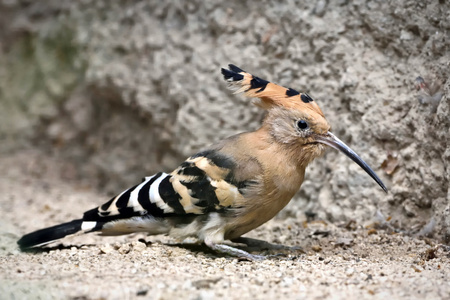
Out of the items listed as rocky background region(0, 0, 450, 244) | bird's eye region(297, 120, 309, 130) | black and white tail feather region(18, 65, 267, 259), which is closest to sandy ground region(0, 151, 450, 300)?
black and white tail feather region(18, 65, 267, 259)

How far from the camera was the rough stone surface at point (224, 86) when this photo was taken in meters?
3.84

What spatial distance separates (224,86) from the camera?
198 inches

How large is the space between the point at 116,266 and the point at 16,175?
12.6 feet

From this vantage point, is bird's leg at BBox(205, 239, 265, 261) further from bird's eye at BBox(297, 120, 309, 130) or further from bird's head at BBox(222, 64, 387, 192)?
bird's eye at BBox(297, 120, 309, 130)

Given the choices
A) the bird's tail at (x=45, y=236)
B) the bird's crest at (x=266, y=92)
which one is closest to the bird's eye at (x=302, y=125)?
the bird's crest at (x=266, y=92)

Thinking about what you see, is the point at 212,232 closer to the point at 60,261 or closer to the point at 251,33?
the point at 60,261

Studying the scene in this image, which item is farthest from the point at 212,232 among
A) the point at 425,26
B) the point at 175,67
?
the point at 175,67

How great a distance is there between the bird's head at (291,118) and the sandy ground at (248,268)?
60 centimetres

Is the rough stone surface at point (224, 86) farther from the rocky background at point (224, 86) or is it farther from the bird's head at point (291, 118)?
the bird's head at point (291, 118)

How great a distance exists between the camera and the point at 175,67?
5.30 metres

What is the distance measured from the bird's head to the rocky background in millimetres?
635

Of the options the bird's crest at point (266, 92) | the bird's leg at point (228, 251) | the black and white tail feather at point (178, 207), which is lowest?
the bird's leg at point (228, 251)

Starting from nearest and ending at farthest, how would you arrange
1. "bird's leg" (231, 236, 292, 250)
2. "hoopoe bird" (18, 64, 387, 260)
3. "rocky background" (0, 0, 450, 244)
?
"hoopoe bird" (18, 64, 387, 260) < "bird's leg" (231, 236, 292, 250) < "rocky background" (0, 0, 450, 244)

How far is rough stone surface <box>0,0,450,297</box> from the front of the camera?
384cm
